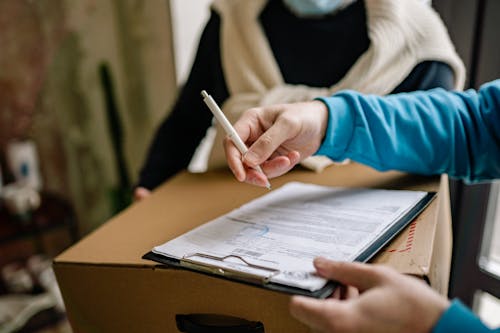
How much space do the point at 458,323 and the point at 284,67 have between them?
615 millimetres

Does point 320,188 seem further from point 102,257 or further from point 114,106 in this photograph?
point 114,106

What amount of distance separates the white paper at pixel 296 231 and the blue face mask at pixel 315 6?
38cm

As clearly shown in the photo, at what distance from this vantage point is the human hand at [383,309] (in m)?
0.29

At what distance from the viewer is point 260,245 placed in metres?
0.41

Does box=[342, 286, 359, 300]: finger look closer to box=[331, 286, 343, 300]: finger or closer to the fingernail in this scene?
box=[331, 286, 343, 300]: finger

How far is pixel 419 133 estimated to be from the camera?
55 cm

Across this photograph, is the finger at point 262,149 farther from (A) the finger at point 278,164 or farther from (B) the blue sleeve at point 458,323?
(B) the blue sleeve at point 458,323

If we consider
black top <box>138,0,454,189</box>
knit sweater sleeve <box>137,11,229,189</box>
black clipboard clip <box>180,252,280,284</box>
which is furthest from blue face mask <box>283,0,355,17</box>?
black clipboard clip <box>180,252,280,284</box>

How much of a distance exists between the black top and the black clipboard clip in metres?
0.45

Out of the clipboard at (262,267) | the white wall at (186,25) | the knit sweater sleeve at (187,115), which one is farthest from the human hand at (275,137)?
the white wall at (186,25)

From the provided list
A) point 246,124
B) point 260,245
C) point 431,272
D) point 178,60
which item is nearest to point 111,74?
point 178,60

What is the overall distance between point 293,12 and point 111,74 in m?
0.85

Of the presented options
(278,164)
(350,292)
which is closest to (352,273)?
(350,292)

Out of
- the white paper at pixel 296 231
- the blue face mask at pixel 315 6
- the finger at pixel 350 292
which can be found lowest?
the finger at pixel 350 292
